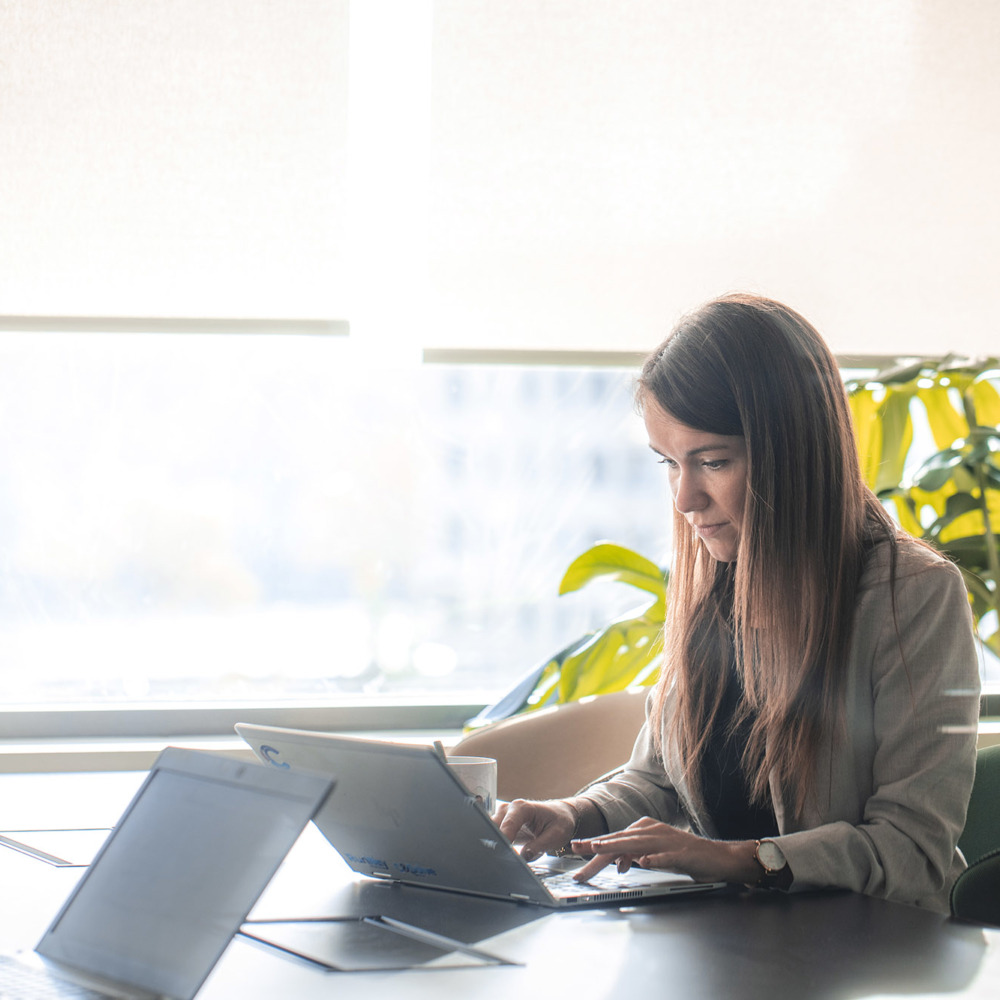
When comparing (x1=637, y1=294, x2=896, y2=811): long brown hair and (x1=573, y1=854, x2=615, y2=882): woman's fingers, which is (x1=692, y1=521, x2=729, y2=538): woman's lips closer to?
(x1=637, y1=294, x2=896, y2=811): long brown hair

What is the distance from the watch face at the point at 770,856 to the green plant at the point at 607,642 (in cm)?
127

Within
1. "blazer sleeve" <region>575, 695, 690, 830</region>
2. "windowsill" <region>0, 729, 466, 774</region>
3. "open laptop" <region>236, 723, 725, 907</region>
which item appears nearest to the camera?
"open laptop" <region>236, 723, 725, 907</region>

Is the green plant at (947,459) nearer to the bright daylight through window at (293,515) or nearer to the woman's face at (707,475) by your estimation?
the bright daylight through window at (293,515)

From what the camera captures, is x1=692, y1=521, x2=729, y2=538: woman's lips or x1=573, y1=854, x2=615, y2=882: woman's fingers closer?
x1=573, y1=854, x2=615, y2=882: woman's fingers

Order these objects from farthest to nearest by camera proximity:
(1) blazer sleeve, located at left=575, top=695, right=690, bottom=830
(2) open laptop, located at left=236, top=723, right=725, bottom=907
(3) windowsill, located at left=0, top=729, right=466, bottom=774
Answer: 1. (3) windowsill, located at left=0, top=729, right=466, bottom=774
2. (1) blazer sleeve, located at left=575, top=695, right=690, bottom=830
3. (2) open laptop, located at left=236, top=723, right=725, bottom=907

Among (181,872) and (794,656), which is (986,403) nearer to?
(794,656)

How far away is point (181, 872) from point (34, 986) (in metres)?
0.12

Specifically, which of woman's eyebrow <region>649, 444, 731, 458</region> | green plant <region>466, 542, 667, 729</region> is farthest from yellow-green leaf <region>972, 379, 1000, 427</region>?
woman's eyebrow <region>649, 444, 731, 458</region>

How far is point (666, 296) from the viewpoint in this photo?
262cm

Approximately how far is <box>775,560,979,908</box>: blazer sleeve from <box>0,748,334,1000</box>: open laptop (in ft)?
1.87

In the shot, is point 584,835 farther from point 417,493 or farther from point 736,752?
point 417,493

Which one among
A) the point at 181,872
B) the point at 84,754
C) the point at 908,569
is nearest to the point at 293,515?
the point at 84,754

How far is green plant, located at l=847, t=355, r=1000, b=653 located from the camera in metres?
2.36

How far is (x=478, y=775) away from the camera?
108 cm
